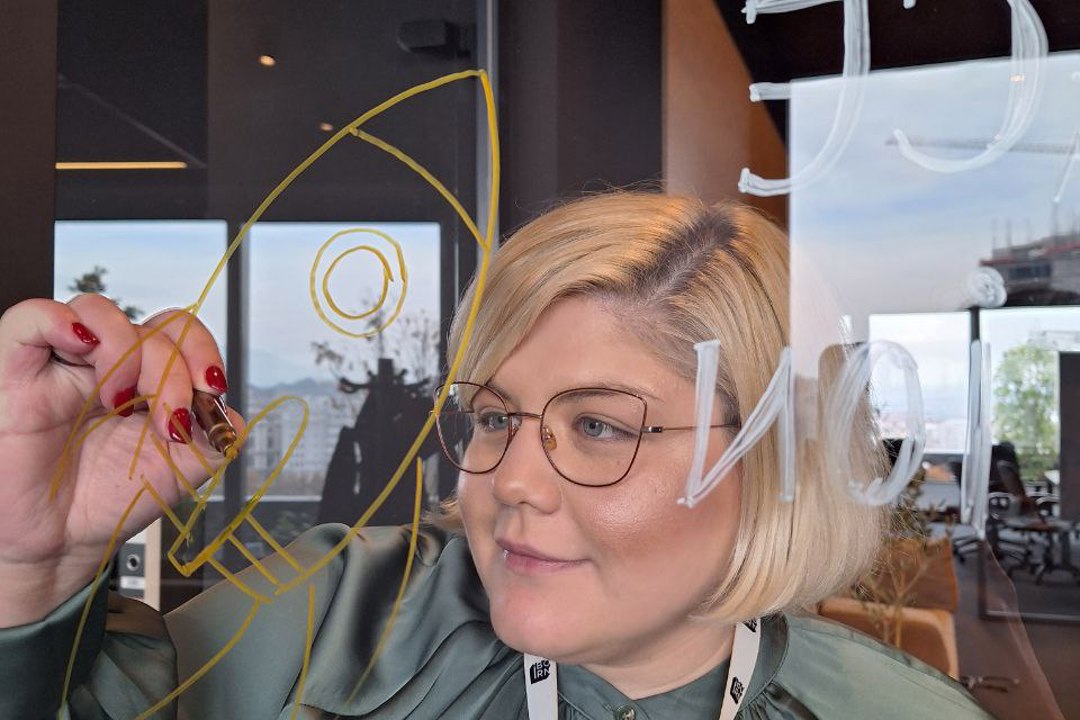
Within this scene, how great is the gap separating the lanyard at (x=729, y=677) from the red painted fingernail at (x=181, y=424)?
11.2 inches

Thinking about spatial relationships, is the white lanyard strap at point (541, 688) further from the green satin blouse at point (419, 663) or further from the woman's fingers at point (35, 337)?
the woman's fingers at point (35, 337)

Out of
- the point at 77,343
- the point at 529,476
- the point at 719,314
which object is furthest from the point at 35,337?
the point at 719,314

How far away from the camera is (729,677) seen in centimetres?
67

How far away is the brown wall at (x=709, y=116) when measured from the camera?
65 cm

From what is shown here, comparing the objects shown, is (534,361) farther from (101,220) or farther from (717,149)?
(101,220)

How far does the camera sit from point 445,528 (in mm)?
752

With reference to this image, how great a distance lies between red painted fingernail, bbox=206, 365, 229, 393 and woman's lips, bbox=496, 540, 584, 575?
0.18 m

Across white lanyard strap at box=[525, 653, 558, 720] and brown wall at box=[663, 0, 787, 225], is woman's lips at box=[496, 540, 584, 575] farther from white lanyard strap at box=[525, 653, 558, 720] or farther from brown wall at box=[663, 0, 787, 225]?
brown wall at box=[663, 0, 787, 225]

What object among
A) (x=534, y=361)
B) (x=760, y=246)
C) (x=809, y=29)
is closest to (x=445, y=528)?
(x=534, y=361)

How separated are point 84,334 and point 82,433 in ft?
0.18

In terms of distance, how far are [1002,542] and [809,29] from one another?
331 mm

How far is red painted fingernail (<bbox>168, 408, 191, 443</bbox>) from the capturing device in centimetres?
52

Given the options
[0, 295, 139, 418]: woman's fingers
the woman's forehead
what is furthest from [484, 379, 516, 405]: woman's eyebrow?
[0, 295, 139, 418]: woman's fingers

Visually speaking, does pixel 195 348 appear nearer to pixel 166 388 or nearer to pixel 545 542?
pixel 166 388
